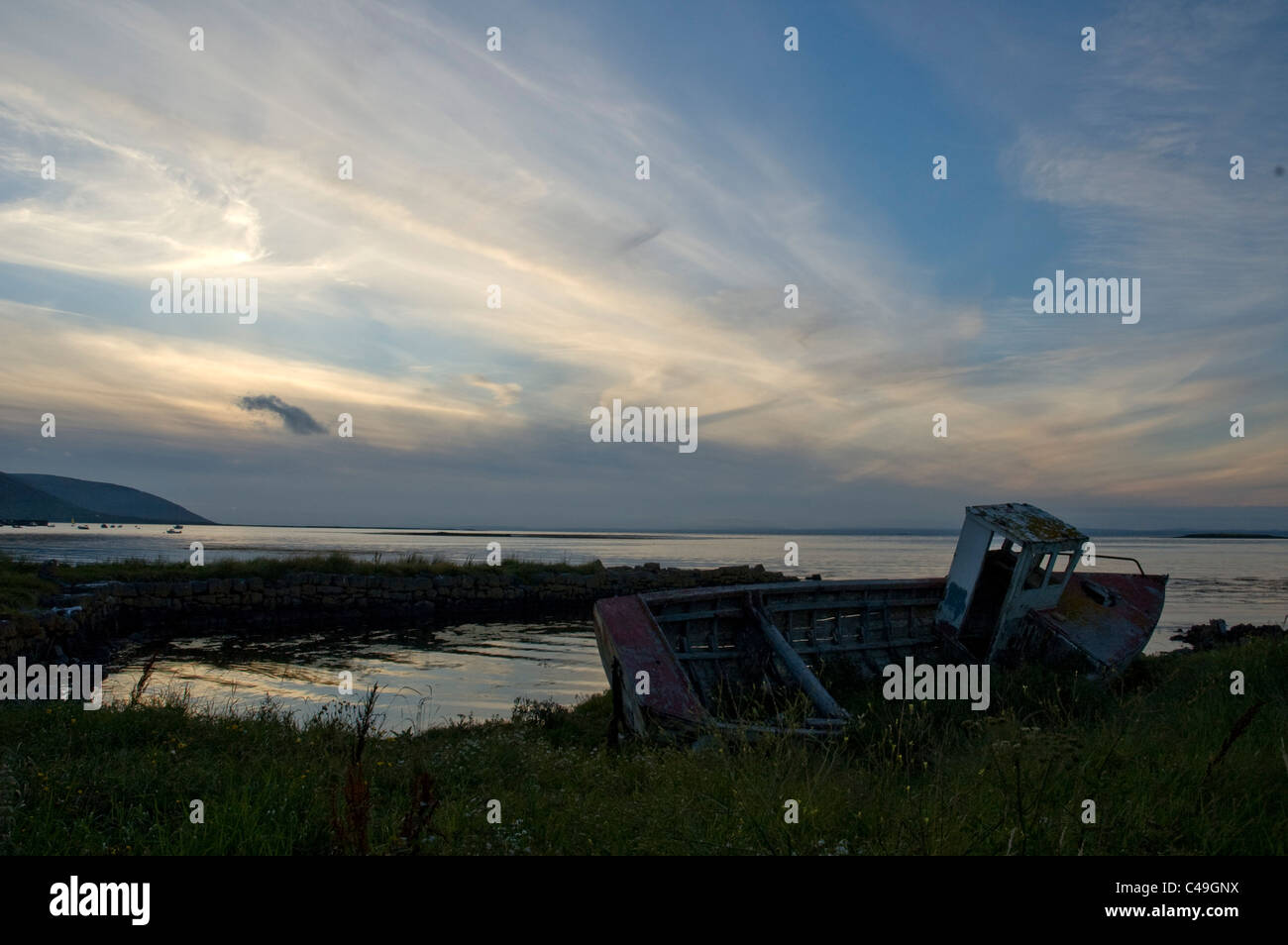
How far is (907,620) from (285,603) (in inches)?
856

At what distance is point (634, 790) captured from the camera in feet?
18.7

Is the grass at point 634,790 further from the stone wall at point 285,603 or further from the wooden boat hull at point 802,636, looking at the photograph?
the stone wall at point 285,603

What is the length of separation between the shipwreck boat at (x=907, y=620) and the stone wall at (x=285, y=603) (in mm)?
14110

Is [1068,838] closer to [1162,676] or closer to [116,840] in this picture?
[116,840]

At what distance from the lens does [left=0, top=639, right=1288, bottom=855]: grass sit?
3.95 m

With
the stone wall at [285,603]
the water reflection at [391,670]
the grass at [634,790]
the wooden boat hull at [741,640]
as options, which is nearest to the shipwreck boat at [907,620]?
the wooden boat hull at [741,640]

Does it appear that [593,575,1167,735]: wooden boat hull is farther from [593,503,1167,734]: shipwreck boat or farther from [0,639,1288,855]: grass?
[0,639,1288,855]: grass

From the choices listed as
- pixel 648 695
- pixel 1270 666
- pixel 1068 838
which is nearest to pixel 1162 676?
pixel 1270 666

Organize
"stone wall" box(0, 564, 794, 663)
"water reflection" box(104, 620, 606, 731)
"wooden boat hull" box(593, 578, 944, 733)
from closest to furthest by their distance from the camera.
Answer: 1. "wooden boat hull" box(593, 578, 944, 733)
2. "water reflection" box(104, 620, 606, 731)
3. "stone wall" box(0, 564, 794, 663)

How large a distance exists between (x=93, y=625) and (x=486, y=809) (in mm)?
19789

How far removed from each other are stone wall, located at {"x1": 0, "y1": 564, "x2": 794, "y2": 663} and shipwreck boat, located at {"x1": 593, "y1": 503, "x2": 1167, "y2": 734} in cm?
1411

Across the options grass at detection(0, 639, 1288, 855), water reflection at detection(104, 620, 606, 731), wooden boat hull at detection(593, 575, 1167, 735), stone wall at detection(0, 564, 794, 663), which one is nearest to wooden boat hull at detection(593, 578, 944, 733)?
wooden boat hull at detection(593, 575, 1167, 735)

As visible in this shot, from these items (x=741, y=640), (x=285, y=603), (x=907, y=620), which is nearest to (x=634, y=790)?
(x=741, y=640)

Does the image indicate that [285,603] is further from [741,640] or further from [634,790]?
[634,790]
